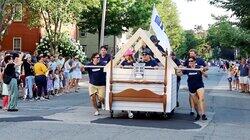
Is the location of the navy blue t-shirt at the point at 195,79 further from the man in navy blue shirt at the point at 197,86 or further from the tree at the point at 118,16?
the tree at the point at 118,16

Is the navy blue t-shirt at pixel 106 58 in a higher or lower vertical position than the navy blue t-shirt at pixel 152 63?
higher

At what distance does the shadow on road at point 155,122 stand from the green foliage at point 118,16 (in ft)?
112

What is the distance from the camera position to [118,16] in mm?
49531

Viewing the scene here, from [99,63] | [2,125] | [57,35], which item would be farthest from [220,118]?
[57,35]

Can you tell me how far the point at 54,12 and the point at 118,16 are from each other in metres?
14.0

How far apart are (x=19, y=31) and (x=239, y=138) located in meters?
39.1

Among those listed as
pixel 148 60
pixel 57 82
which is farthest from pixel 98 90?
pixel 57 82

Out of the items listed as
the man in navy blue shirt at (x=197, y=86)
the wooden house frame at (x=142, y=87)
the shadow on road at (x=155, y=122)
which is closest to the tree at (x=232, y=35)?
the man in navy blue shirt at (x=197, y=86)

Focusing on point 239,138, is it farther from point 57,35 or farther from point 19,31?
point 19,31

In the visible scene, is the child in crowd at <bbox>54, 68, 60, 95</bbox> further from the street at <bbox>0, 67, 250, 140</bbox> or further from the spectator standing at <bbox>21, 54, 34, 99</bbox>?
the street at <bbox>0, 67, 250, 140</bbox>

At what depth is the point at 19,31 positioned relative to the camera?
4828cm

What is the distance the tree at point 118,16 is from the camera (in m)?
48.6

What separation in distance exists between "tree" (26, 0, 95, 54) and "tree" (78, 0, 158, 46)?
970cm

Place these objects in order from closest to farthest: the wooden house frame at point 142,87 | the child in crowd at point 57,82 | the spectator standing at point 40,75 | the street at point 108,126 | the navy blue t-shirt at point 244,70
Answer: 1. the street at point 108,126
2. the wooden house frame at point 142,87
3. the spectator standing at point 40,75
4. the child in crowd at point 57,82
5. the navy blue t-shirt at point 244,70
